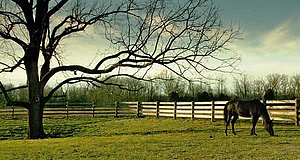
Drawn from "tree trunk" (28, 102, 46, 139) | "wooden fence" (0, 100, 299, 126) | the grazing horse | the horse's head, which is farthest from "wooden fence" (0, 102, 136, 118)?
the horse's head

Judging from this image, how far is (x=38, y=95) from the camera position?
59.1 feet

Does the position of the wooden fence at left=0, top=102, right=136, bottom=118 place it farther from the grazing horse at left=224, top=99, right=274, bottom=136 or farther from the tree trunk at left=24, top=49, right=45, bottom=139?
the grazing horse at left=224, top=99, right=274, bottom=136

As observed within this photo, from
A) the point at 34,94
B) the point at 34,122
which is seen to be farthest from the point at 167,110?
the point at 34,94

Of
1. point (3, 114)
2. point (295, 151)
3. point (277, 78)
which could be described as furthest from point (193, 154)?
point (277, 78)

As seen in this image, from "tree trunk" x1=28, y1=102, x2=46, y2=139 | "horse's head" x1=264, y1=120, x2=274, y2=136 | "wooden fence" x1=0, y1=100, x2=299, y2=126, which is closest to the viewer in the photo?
"horse's head" x1=264, y1=120, x2=274, y2=136

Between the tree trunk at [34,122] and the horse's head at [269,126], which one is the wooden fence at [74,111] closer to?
the tree trunk at [34,122]

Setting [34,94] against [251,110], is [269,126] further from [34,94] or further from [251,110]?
[34,94]

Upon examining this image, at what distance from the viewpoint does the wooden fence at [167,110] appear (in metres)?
19.5

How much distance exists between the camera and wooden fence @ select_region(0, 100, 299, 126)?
64.0 ft

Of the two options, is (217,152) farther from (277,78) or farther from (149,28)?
(277,78)

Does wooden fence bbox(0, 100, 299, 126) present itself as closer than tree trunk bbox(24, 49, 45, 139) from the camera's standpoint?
No

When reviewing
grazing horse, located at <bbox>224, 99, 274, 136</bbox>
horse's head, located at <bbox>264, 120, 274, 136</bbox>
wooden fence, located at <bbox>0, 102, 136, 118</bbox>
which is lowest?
wooden fence, located at <bbox>0, 102, 136, 118</bbox>

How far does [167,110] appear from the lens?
93.1 feet

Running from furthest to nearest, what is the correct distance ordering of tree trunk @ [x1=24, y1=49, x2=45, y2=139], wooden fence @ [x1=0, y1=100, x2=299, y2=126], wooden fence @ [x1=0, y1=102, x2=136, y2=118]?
wooden fence @ [x1=0, y1=102, x2=136, y2=118] → wooden fence @ [x1=0, y1=100, x2=299, y2=126] → tree trunk @ [x1=24, y1=49, x2=45, y2=139]
